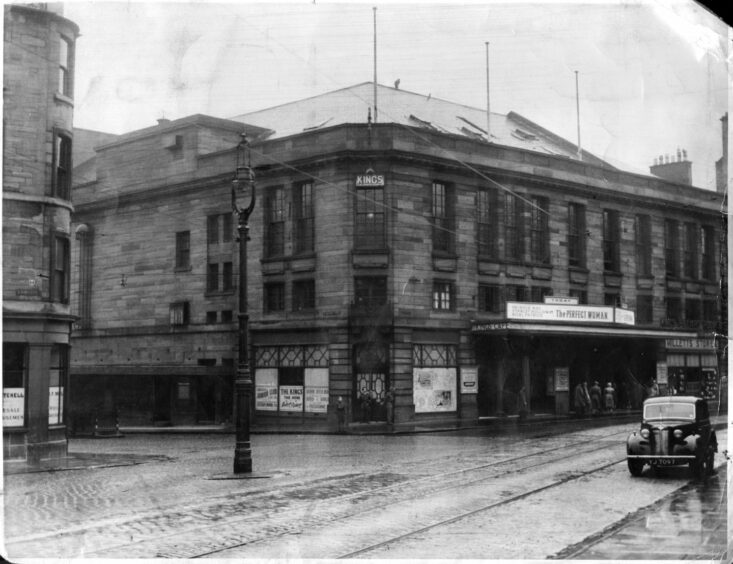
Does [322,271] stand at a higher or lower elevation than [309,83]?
lower

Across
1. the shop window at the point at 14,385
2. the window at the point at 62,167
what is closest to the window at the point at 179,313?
the shop window at the point at 14,385

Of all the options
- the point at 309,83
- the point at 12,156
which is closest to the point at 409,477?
the point at 309,83

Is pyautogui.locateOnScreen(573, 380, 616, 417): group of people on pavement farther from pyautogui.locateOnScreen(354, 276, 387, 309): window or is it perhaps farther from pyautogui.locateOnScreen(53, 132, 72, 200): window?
pyautogui.locateOnScreen(53, 132, 72, 200): window

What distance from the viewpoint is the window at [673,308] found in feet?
40.4

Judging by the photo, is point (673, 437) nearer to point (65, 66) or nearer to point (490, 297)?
point (490, 297)

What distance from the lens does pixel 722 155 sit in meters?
10.6

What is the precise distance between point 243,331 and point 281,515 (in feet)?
15.3

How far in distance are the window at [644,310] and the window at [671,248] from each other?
598 mm

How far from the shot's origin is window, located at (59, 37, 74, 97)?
37.0ft

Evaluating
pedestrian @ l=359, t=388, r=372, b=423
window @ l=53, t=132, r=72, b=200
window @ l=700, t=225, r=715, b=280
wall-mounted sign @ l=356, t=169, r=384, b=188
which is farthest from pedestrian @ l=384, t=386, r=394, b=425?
window @ l=53, t=132, r=72, b=200

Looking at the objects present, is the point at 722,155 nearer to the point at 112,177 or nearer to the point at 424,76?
the point at 424,76

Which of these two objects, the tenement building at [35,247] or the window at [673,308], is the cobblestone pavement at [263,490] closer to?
the tenement building at [35,247]

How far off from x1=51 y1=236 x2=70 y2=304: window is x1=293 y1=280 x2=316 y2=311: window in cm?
423

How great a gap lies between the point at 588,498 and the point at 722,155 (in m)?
5.26
